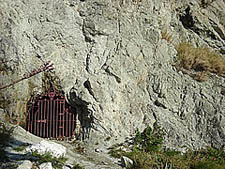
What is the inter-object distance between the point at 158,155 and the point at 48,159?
2895 millimetres

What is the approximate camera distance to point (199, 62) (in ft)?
36.2

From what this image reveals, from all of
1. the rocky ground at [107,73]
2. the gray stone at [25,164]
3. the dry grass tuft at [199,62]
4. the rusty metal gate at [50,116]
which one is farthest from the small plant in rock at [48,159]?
the dry grass tuft at [199,62]

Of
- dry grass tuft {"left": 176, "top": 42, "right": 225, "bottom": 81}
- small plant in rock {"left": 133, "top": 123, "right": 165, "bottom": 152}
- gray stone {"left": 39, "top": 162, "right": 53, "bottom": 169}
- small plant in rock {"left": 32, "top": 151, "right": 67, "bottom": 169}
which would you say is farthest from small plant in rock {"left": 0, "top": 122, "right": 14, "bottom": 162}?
dry grass tuft {"left": 176, "top": 42, "right": 225, "bottom": 81}

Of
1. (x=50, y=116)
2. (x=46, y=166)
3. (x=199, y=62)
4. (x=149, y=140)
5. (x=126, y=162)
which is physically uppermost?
(x=199, y=62)

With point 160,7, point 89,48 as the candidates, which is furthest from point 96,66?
point 160,7

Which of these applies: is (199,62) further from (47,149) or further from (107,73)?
(47,149)

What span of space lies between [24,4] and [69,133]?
4.29m

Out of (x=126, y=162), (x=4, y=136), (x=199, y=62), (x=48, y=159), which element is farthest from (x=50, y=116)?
(x=199, y=62)

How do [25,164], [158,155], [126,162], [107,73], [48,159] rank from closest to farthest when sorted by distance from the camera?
1. [25,164]
2. [48,159]
3. [126,162]
4. [158,155]
5. [107,73]

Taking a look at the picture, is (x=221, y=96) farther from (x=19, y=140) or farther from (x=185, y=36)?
(x=19, y=140)

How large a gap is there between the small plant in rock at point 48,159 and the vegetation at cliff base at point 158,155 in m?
1.73

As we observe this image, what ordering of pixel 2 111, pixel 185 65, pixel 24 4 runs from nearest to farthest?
pixel 2 111 < pixel 24 4 < pixel 185 65

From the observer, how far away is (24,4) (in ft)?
30.6

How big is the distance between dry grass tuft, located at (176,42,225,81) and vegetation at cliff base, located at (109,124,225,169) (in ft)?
10.1
